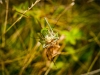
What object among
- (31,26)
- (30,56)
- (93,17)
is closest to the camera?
(30,56)

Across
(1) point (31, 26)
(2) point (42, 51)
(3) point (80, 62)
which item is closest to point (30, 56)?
(2) point (42, 51)

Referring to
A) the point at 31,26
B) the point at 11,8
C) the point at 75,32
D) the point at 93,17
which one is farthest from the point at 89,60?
the point at 11,8

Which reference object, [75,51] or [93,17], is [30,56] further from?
[93,17]

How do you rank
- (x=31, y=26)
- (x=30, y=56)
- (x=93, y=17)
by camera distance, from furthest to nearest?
1. (x=93, y=17)
2. (x=31, y=26)
3. (x=30, y=56)

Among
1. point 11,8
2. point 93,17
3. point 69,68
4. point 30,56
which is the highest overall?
point 11,8

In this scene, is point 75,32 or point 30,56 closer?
point 30,56

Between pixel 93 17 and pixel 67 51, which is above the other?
pixel 93 17
